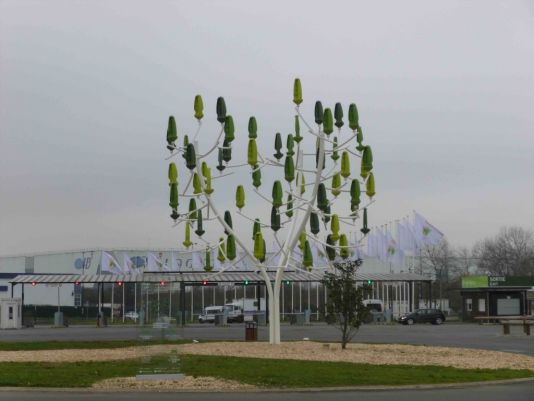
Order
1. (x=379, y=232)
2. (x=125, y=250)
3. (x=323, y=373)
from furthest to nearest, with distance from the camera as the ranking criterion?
1. (x=125, y=250)
2. (x=379, y=232)
3. (x=323, y=373)

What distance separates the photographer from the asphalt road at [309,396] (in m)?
13.9

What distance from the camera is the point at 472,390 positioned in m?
15.6

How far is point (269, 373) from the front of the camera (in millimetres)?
17688

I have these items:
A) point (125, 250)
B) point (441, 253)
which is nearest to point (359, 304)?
point (125, 250)

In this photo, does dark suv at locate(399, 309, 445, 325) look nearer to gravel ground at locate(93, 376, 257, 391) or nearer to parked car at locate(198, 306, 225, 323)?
parked car at locate(198, 306, 225, 323)

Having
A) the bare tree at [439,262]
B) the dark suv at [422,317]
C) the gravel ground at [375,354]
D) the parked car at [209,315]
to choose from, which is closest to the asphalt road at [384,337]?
the gravel ground at [375,354]

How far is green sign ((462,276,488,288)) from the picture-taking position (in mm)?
64125

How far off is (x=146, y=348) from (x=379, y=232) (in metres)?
59.9

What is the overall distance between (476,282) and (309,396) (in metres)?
53.3

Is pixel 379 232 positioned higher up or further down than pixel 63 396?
higher up

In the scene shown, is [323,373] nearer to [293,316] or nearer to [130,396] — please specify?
[130,396]

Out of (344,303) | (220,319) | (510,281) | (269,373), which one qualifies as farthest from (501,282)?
(269,373)

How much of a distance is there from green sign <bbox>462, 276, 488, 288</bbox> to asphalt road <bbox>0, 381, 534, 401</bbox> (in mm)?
50284

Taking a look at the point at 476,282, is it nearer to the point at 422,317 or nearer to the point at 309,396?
the point at 422,317
